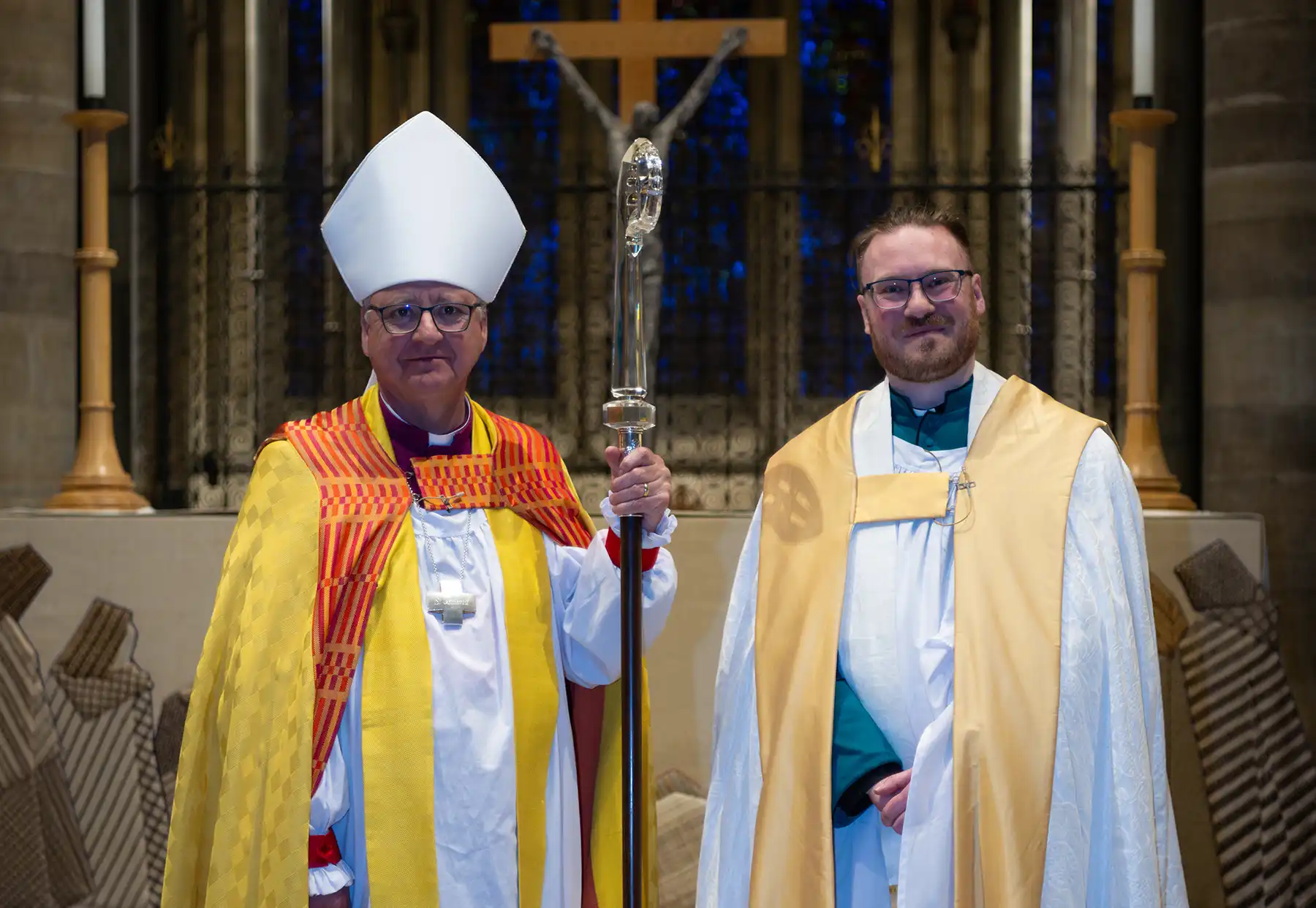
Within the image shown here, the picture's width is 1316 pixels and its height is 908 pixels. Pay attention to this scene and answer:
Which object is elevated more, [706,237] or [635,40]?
[635,40]

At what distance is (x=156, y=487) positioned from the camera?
739 centimetres

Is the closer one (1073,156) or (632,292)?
(632,292)

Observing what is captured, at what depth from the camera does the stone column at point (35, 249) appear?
20.1 feet

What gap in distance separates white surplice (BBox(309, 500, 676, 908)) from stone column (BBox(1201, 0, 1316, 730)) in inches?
144

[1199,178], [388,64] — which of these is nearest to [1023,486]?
[1199,178]

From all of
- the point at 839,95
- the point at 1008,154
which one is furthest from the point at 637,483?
the point at 839,95

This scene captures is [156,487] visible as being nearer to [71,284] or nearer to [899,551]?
[71,284]

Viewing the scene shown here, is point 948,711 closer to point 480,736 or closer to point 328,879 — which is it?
point 480,736

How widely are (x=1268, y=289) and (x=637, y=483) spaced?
13.3 feet

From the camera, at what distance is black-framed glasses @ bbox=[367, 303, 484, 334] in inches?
119

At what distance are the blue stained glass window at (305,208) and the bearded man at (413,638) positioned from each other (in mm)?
4672

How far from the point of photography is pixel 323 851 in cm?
288

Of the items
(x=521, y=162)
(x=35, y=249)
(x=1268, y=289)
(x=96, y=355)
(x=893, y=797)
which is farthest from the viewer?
(x=521, y=162)

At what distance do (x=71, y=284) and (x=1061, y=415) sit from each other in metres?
4.54
